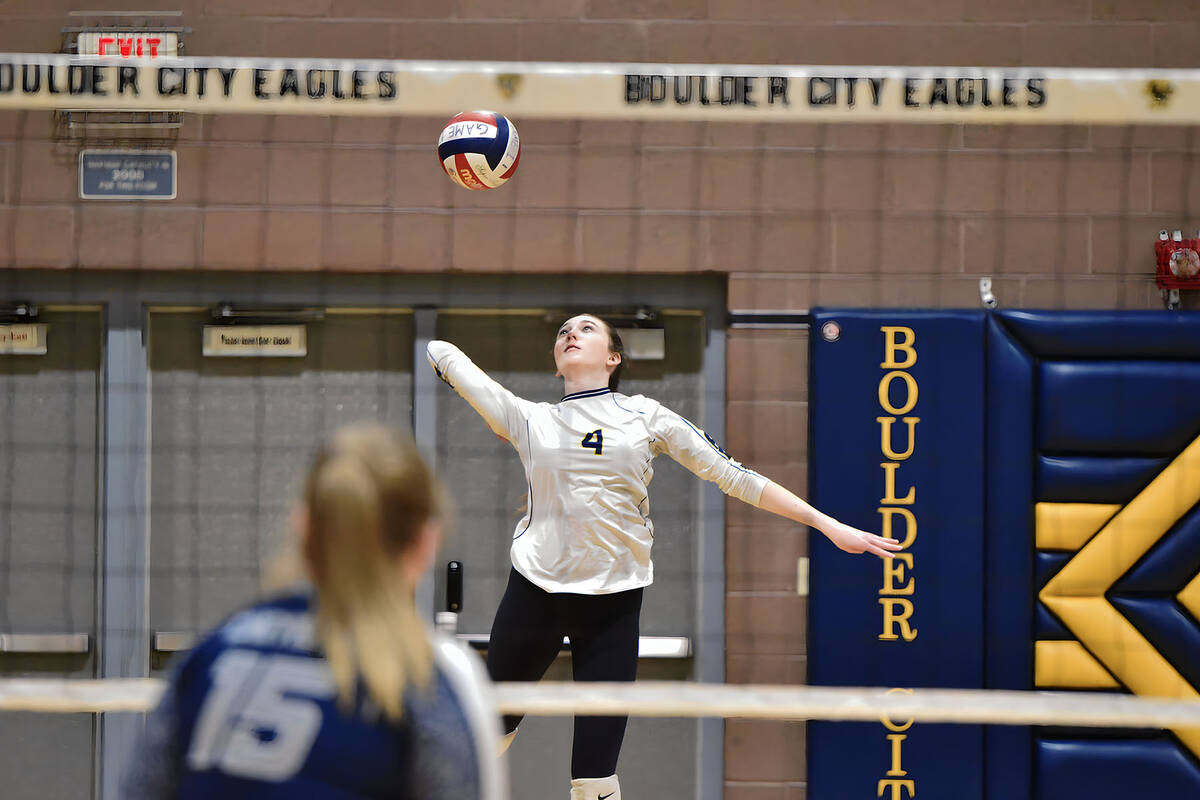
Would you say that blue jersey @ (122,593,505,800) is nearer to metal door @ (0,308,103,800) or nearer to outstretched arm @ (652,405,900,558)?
outstretched arm @ (652,405,900,558)

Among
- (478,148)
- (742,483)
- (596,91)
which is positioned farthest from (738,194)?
(742,483)

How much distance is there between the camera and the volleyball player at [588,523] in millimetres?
2643

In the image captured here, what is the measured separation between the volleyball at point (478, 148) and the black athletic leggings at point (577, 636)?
3.93 feet

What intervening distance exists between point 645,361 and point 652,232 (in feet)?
1.65

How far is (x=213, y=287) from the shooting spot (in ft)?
12.6

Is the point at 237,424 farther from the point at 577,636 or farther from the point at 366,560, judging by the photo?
the point at 366,560

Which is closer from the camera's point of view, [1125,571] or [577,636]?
[577,636]

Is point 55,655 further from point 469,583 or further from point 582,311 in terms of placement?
point 582,311

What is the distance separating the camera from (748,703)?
7.32 ft

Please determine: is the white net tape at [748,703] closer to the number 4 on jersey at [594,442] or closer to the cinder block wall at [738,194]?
the number 4 on jersey at [594,442]

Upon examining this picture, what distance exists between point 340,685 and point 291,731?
0.07 metres

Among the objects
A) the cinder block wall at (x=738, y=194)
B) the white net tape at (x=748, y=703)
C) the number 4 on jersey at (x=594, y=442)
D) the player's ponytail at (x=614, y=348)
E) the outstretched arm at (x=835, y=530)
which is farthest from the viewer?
the cinder block wall at (x=738, y=194)

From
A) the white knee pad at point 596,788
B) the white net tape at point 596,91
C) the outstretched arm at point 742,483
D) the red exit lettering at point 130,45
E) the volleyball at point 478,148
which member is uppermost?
the red exit lettering at point 130,45

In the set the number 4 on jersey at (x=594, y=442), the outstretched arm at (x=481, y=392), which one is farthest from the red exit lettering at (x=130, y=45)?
the number 4 on jersey at (x=594, y=442)
